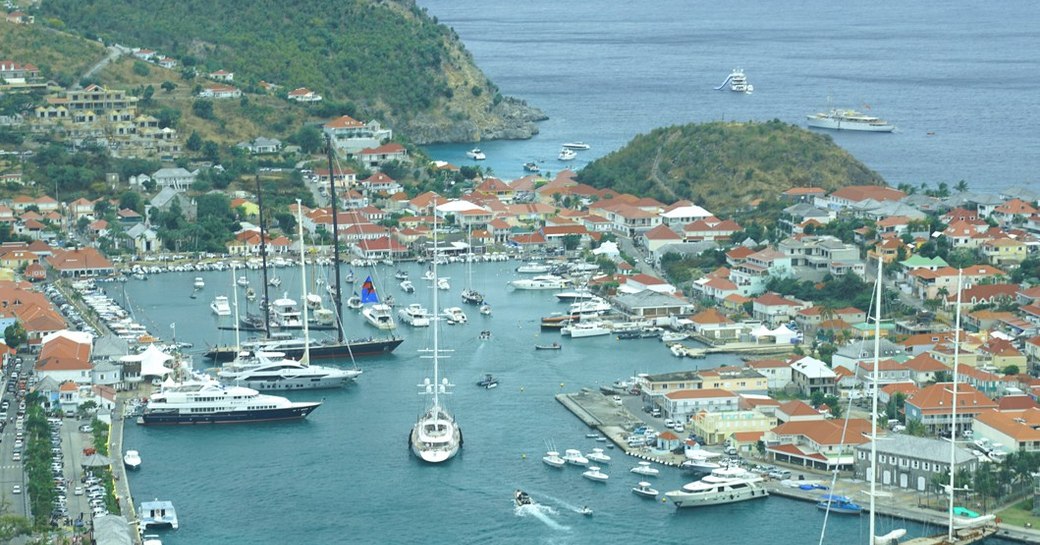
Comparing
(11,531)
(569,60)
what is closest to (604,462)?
(11,531)

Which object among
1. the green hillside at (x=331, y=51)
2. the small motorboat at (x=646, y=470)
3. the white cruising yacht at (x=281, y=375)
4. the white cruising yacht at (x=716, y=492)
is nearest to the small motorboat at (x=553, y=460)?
the small motorboat at (x=646, y=470)

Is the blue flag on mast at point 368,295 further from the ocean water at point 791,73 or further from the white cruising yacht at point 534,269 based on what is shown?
the ocean water at point 791,73

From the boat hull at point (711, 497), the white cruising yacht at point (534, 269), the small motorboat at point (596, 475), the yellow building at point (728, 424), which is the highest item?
the white cruising yacht at point (534, 269)

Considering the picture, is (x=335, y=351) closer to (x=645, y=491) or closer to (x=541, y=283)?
(x=541, y=283)

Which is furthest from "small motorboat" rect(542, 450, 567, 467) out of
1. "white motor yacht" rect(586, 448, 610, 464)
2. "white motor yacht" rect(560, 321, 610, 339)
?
"white motor yacht" rect(560, 321, 610, 339)

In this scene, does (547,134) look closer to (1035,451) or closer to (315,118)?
(315,118)
